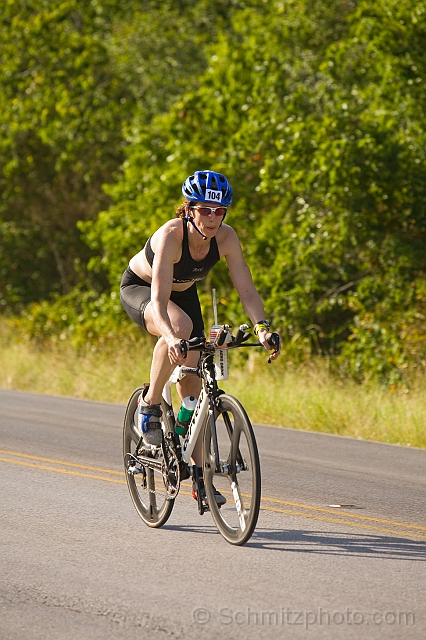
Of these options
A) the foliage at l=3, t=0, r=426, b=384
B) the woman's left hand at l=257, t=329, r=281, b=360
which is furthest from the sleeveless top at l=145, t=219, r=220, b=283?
the foliage at l=3, t=0, r=426, b=384

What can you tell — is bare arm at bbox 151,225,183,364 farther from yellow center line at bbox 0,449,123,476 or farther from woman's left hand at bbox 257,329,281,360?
yellow center line at bbox 0,449,123,476

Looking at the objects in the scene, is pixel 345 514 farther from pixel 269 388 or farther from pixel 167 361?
pixel 269 388

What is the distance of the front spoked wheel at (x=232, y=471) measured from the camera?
231 inches

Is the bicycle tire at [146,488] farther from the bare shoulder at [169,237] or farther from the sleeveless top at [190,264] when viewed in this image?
the bare shoulder at [169,237]

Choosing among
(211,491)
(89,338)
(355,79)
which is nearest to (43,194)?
(89,338)

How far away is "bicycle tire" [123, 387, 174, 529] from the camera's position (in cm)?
663

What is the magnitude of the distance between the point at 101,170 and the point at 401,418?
14.4 metres

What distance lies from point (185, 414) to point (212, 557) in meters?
0.92

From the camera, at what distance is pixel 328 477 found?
8.59 meters

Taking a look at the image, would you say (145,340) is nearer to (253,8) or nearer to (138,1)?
(253,8)

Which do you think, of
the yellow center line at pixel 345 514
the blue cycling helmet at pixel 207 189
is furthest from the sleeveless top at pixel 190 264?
the yellow center line at pixel 345 514

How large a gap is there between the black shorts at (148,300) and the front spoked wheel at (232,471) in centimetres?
64

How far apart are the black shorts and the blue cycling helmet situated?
0.70 m

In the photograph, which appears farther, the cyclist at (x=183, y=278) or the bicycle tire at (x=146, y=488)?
the bicycle tire at (x=146, y=488)
